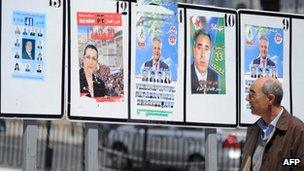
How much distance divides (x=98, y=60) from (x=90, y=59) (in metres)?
0.06

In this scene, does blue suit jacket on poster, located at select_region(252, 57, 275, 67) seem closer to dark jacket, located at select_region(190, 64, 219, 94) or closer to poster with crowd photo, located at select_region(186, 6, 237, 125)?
poster with crowd photo, located at select_region(186, 6, 237, 125)

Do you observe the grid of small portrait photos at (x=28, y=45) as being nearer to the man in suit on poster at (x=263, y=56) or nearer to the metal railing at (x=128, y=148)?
the man in suit on poster at (x=263, y=56)

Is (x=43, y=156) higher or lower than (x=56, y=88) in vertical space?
lower

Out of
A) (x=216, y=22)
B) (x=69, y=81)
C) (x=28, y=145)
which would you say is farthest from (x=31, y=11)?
(x=216, y=22)

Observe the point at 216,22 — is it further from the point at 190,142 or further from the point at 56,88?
the point at 190,142

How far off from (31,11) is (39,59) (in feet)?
1.16

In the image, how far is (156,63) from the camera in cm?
539

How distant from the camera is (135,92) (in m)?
5.27

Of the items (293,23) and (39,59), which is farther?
(293,23)

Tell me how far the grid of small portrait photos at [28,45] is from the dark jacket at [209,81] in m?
1.31

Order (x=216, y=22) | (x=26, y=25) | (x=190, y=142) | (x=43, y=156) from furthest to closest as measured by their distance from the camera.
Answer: (x=190, y=142) < (x=43, y=156) < (x=216, y=22) < (x=26, y=25)

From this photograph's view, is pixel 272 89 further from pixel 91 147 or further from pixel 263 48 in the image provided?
pixel 91 147

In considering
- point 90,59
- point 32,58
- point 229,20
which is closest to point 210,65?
point 229,20

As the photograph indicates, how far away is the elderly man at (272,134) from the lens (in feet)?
15.2
